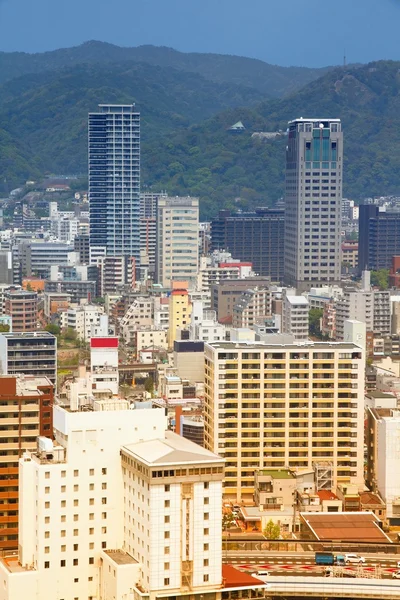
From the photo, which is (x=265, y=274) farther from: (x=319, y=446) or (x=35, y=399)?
A: (x=35, y=399)

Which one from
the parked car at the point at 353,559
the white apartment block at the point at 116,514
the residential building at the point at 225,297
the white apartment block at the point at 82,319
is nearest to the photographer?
the white apartment block at the point at 116,514

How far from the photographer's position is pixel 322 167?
97.6 feet

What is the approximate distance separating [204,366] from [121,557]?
5781mm

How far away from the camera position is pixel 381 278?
29.7 metres

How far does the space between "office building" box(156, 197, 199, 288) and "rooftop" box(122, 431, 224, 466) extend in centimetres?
1998

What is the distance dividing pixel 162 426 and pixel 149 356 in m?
11.0

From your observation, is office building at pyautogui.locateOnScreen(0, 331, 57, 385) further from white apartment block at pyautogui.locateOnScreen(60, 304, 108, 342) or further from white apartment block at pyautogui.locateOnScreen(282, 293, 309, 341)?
white apartment block at pyautogui.locateOnScreen(282, 293, 309, 341)

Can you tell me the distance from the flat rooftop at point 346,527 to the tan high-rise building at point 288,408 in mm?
1172

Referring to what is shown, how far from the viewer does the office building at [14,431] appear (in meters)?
10.9

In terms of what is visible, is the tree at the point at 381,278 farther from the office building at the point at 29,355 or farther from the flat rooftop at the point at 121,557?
the flat rooftop at the point at 121,557

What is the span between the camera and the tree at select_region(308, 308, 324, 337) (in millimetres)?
23580

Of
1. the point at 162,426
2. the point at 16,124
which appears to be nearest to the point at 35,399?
the point at 162,426

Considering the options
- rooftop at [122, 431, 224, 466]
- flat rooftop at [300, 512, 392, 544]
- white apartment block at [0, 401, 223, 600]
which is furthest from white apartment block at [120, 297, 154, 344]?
rooftop at [122, 431, 224, 466]

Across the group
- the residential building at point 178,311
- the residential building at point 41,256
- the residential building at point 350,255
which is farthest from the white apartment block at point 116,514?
the residential building at point 350,255
